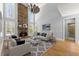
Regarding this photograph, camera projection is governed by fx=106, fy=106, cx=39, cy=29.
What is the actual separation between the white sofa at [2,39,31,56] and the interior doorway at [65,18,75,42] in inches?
33.3

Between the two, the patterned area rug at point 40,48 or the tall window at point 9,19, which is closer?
the tall window at point 9,19

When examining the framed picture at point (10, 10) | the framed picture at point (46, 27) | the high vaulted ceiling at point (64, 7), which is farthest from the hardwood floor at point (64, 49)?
the framed picture at point (10, 10)

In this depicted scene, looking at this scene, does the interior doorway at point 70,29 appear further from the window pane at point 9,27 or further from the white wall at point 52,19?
the window pane at point 9,27

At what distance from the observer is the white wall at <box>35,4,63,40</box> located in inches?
86.6

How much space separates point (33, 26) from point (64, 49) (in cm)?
79

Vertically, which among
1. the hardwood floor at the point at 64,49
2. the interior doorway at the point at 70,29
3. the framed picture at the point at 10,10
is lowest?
the hardwood floor at the point at 64,49

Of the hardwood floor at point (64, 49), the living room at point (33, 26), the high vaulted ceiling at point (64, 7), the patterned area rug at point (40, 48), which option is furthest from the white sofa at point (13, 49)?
the high vaulted ceiling at point (64, 7)

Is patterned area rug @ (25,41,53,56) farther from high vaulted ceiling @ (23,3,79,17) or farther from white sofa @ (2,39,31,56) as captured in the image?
high vaulted ceiling @ (23,3,79,17)

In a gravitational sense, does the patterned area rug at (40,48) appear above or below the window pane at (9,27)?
below

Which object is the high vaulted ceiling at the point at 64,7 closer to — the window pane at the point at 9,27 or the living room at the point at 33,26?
the living room at the point at 33,26

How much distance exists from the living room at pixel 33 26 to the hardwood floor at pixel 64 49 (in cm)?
6

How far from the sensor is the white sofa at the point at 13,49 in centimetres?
212

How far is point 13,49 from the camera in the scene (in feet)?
6.97

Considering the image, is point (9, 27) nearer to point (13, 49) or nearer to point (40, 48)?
point (13, 49)
